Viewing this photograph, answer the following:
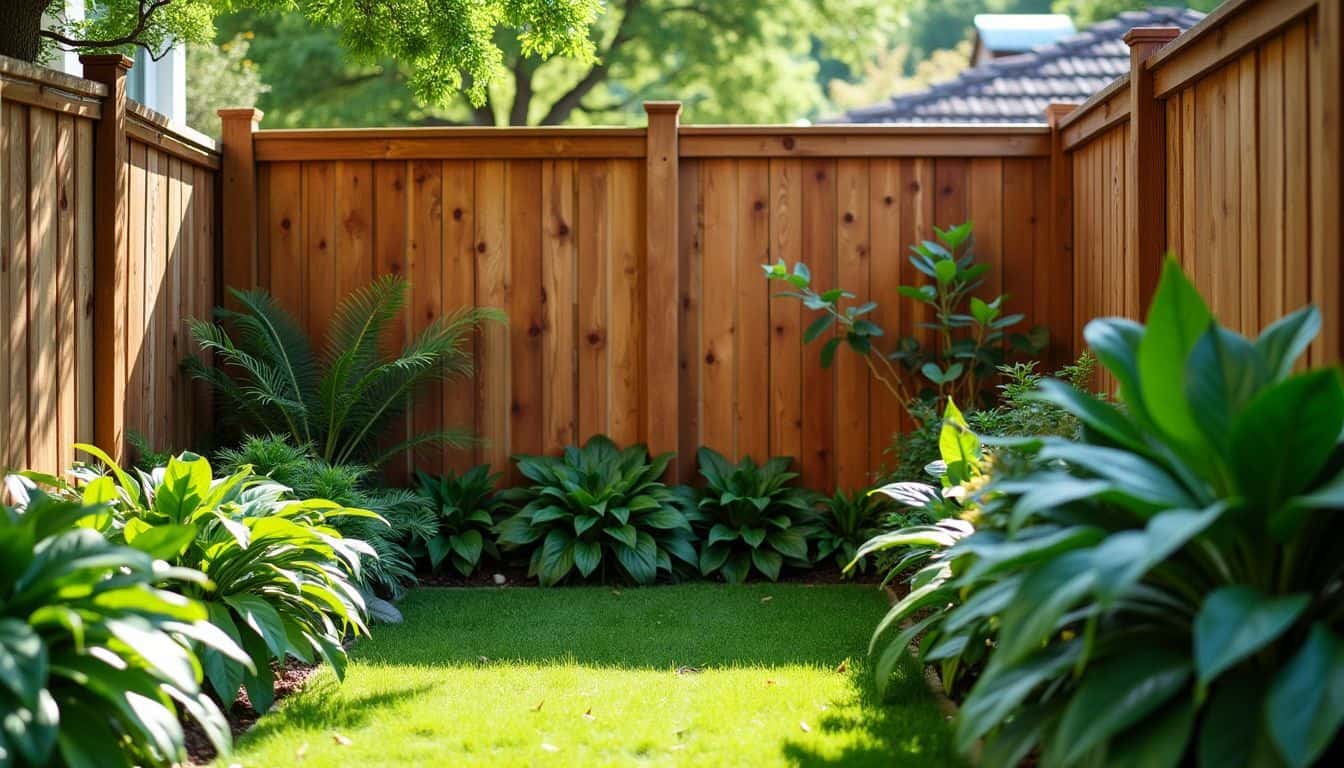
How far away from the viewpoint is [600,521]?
5195mm

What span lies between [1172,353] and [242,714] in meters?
2.51

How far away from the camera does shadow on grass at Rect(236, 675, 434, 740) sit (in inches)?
122

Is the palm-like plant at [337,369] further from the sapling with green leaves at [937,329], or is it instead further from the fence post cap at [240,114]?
the sapling with green leaves at [937,329]

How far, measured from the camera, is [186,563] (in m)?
3.38

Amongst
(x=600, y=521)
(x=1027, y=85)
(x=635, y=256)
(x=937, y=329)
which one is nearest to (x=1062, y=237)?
(x=937, y=329)

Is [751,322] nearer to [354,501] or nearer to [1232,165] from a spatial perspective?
[354,501]

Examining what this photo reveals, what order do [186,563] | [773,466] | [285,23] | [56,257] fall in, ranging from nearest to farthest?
[186,563] < [56,257] < [773,466] < [285,23]

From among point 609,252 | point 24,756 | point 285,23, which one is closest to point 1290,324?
point 24,756

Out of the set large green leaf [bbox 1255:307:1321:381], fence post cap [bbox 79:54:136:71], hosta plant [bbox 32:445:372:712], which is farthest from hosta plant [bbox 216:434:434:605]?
large green leaf [bbox 1255:307:1321:381]

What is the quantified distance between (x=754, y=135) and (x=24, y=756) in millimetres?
4107

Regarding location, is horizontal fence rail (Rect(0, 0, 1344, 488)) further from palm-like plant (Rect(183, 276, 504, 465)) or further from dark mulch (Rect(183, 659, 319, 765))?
dark mulch (Rect(183, 659, 319, 765))

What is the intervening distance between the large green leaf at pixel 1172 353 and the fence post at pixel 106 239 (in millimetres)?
3447

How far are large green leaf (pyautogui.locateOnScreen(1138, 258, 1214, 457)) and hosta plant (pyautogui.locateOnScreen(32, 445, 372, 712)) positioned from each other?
2.15 m

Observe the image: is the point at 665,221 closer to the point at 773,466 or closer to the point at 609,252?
the point at 609,252
